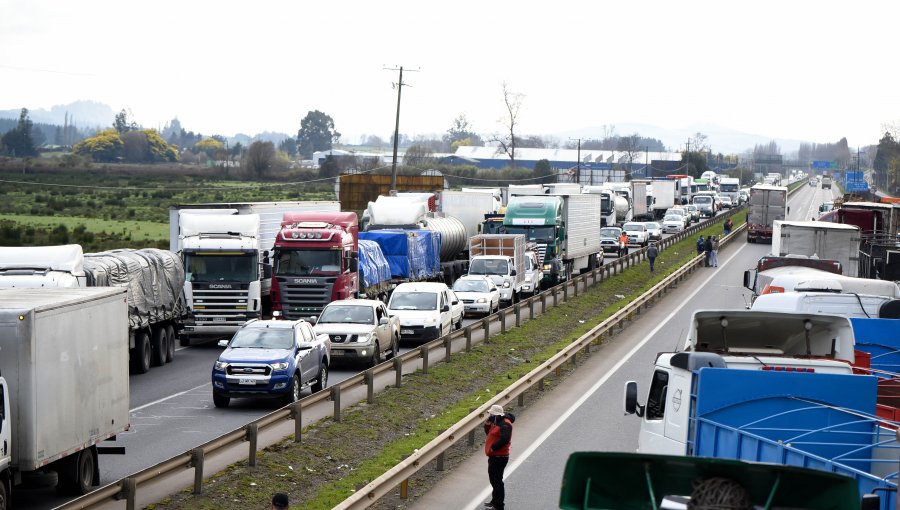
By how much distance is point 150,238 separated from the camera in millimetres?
66688

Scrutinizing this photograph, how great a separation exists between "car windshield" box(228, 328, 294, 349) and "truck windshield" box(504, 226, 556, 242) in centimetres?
2554

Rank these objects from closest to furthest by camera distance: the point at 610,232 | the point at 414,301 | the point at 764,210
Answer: the point at 414,301 → the point at 610,232 → the point at 764,210

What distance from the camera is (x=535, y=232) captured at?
47438mm

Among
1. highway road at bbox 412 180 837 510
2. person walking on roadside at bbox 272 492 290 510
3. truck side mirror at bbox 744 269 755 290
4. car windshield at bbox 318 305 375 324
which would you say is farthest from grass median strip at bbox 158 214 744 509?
→ truck side mirror at bbox 744 269 755 290

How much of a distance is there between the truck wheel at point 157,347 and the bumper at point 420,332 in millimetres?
6380

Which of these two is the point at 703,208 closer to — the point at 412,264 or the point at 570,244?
the point at 570,244

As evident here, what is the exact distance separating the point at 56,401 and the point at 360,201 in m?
59.3

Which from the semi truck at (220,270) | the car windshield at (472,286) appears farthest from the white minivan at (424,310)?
the car windshield at (472,286)

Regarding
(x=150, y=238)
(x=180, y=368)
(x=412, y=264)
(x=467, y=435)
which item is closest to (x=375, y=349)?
(x=180, y=368)

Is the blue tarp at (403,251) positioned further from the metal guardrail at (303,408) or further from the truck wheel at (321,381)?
the truck wheel at (321,381)

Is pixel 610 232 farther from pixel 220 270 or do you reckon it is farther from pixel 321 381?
pixel 321 381

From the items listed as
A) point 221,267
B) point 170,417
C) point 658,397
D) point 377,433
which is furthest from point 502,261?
point 658,397

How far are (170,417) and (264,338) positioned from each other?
2509mm

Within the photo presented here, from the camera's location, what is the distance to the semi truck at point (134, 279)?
23016 millimetres
